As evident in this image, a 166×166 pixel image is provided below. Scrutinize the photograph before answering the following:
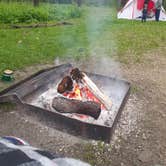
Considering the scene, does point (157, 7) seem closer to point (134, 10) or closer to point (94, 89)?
point (134, 10)

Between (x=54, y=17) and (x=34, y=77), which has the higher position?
(x=54, y=17)

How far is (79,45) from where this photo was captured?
789cm

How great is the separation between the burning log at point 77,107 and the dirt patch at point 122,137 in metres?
0.31

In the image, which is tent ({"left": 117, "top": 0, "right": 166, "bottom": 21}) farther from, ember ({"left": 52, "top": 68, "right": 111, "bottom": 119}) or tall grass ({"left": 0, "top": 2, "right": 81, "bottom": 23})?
ember ({"left": 52, "top": 68, "right": 111, "bottom": 119})

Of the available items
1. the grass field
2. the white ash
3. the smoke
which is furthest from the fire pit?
the grass field

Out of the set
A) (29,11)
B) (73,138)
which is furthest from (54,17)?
(73,138)

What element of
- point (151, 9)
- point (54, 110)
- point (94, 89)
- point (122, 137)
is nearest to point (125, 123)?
point (122, 137)

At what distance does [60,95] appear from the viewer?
4391 millimetres

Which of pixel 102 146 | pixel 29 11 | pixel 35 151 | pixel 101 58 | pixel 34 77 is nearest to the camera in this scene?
pixel 35 151

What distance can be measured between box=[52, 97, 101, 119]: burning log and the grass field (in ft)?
Result: 7.29

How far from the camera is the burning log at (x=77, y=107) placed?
3.82 meters

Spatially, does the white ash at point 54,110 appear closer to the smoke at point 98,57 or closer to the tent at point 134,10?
the smoke at point 98,57

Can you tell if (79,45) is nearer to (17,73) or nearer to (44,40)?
(44,40)

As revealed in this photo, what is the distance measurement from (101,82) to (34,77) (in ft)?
3.69
